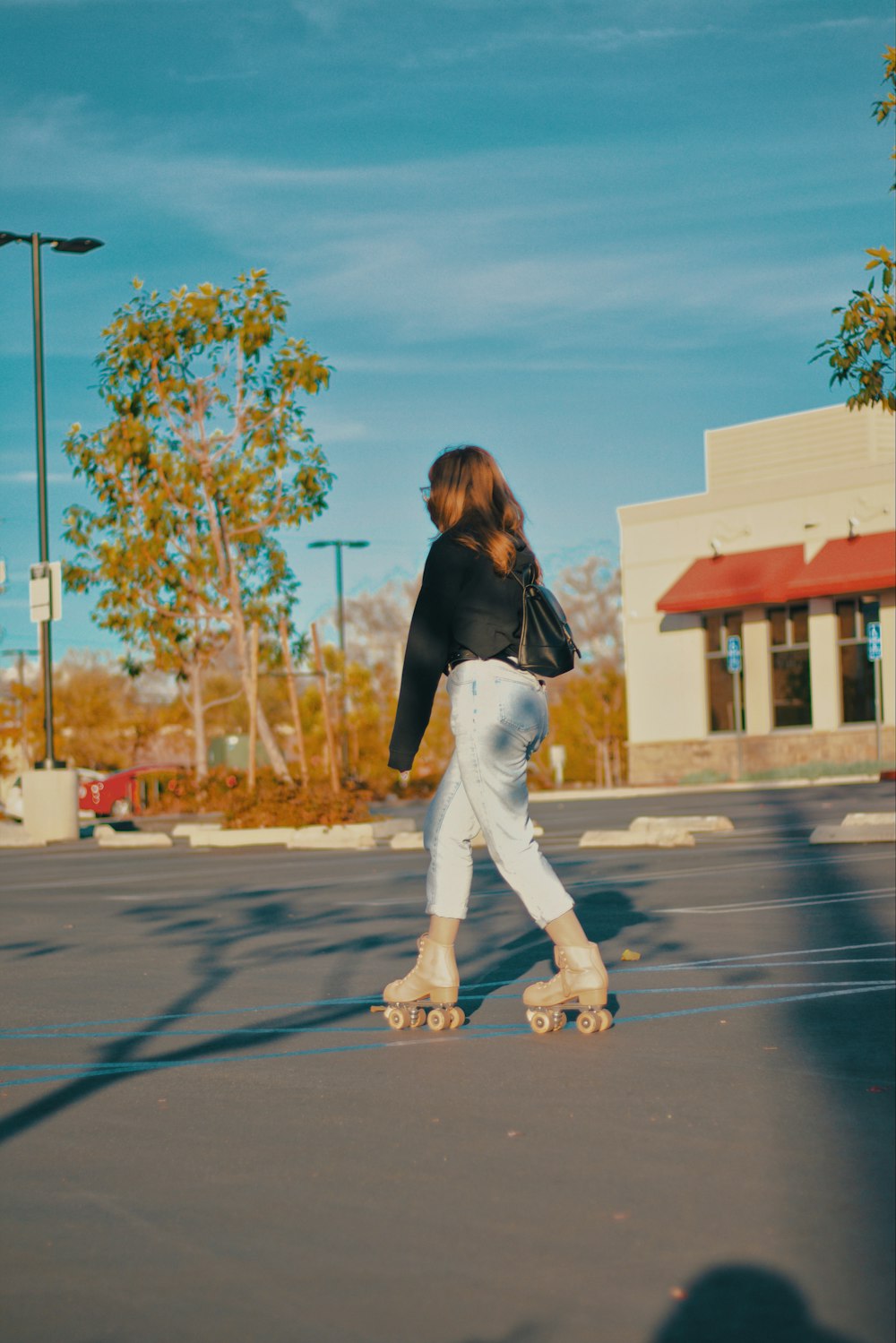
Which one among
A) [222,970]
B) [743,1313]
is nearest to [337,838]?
[222,970]

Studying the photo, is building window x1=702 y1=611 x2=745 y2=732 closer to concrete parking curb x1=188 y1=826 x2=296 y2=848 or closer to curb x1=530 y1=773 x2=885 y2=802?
curb x1=530 y1=773 x2=885 y2=802

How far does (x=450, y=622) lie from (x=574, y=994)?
136 cm

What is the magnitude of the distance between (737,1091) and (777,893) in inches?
244

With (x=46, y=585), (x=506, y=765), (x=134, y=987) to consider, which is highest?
(x=46, y=585)

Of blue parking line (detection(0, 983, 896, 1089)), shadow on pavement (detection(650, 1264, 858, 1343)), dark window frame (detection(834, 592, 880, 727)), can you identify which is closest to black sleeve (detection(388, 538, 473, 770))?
blue parking line (detection(0, 983, 896, 1089))

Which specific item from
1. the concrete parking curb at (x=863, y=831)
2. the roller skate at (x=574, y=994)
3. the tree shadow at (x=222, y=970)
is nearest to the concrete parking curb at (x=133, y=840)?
the tree shadow at (x=222, y=970)

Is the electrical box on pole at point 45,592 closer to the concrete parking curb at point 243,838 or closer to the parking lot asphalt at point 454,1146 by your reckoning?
the concrete parking curb at point 243,838

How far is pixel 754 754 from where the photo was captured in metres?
40.2

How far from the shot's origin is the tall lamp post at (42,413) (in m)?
24.1

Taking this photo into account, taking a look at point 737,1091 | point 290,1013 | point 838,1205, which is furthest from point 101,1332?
point 290,1013

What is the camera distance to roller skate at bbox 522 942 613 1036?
19.0 feet

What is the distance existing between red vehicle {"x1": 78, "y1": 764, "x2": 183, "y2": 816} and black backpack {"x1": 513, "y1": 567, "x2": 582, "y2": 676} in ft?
89.2

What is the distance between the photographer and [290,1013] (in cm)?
675

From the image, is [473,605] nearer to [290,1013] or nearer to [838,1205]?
[290,1013]
